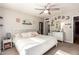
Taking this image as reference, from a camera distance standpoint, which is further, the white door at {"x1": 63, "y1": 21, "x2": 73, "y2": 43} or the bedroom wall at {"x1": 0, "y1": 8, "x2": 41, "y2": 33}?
the white door at {"x1": 63, "y1": 21, "x2": 73, "y2": 43}

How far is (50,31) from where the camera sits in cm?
154

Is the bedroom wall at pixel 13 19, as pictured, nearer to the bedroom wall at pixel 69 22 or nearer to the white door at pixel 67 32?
the bedroom wall at pixel 69 22

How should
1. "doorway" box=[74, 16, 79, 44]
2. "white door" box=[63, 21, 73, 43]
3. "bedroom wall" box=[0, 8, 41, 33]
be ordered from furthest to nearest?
"white door" box=[63, 21, 73, 43] → "bedroom wall" box=[0, 8, 41, 33] → "doorway" box=[74, 16, 79, 44]

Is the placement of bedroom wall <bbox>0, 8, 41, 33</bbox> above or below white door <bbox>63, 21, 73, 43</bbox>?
above

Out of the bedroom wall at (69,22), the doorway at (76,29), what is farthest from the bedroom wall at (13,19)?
the doorway at (76,29)

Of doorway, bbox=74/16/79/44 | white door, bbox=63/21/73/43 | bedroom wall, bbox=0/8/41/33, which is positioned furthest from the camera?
white door, bbox=63/21/73/43

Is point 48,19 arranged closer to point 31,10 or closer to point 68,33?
point 31,10

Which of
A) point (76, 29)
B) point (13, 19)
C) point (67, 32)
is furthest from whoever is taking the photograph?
point (67, 32)

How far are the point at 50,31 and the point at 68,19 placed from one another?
0.45m

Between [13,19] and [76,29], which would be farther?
[13,19]

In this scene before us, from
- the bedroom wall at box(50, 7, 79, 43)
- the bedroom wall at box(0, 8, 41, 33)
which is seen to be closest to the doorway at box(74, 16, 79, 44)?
the bedroom wall at box(50, 7, 79, 43)

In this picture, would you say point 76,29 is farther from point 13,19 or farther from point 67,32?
point 13,19

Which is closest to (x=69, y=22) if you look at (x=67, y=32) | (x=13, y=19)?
(x=67, y=32)

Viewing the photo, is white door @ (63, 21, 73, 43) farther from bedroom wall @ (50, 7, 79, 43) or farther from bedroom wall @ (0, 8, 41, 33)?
bedroom wall @ (0, 8, 41, 33)
